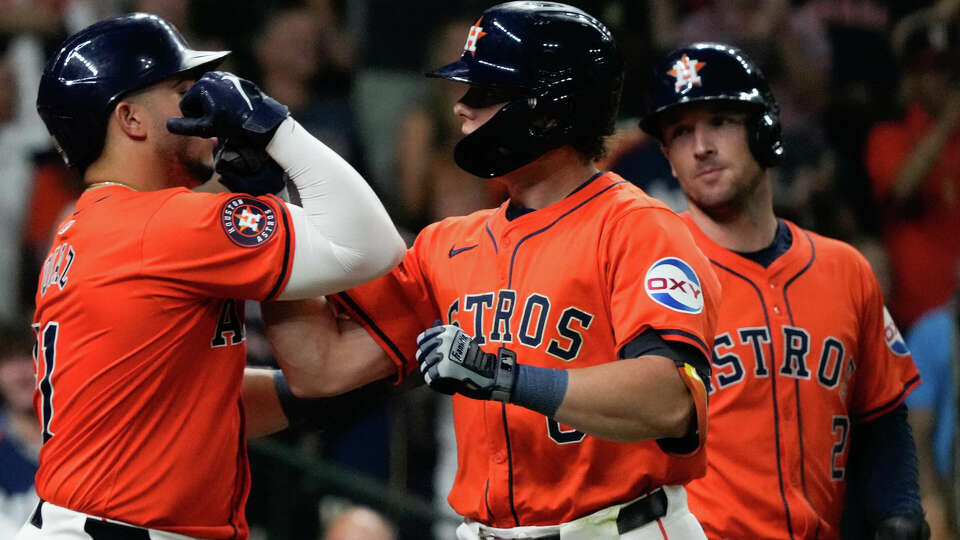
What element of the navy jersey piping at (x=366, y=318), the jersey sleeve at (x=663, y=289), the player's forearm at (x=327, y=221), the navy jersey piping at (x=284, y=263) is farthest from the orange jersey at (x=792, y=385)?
the navy jersey piping at (x=284, y=263)

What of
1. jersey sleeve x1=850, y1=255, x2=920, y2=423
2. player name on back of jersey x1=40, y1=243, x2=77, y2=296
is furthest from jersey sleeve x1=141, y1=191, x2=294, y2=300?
jersey sleeve x1=850, y1=255, x2=920, y2=423

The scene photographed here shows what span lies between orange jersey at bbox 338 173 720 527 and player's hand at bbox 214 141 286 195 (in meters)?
0.58

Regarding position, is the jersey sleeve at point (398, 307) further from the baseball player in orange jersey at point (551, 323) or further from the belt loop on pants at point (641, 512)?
the belt loop on pants at point (641, 512)

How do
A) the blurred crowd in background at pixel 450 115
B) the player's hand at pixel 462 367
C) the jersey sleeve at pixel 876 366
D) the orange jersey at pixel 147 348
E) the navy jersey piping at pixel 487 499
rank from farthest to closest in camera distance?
the blurred crowd in background at pixel 450 115
the jersey sleeve at pixel 876 366
the navy jersey piping at pixel 487 499
the orange jersey at pixel 147 348
the player's hand at pixel 462 367

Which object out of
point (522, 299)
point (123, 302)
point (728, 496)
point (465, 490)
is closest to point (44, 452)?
point (123, 302)

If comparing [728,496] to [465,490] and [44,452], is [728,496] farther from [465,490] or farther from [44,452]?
[44,452]

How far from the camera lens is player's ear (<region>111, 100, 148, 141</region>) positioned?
300cm

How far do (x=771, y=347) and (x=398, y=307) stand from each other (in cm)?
120

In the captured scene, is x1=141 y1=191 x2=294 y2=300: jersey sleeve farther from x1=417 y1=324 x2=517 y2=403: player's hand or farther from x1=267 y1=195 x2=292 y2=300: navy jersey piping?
x1=417 y1=324 x2=517 y2=403: player's hand

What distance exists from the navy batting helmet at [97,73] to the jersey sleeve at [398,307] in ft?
2.59

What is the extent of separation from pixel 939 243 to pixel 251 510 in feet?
13.8

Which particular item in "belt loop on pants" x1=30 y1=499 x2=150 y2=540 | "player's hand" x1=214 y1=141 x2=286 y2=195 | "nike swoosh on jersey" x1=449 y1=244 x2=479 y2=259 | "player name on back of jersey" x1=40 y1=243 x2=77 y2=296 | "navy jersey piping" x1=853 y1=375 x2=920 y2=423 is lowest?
"belt loop on pants" x1=30 y1=499 x2=150 y2=540

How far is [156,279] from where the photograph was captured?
282cm

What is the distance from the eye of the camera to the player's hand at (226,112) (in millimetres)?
2816
